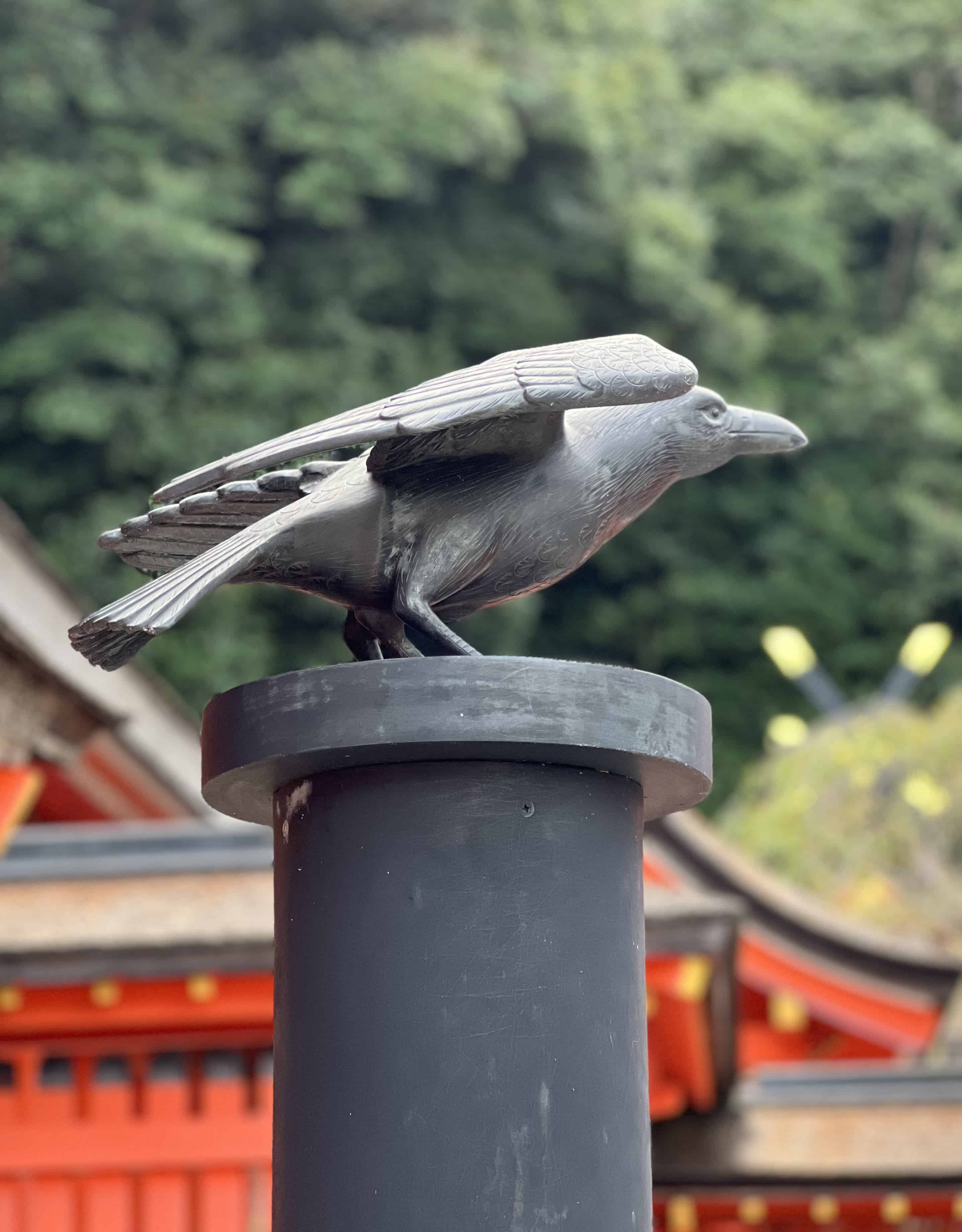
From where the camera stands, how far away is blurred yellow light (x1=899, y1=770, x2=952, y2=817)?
1266 centimetres

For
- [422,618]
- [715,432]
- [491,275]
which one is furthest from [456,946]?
[491,275]

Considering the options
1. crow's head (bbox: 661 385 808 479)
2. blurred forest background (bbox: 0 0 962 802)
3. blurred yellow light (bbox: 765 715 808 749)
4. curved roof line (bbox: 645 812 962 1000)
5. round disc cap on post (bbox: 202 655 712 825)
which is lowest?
round disc cap on post (bbox: 202 655 712 825)

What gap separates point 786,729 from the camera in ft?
51.8

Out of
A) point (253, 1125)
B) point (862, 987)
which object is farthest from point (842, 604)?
point (253, 1125)

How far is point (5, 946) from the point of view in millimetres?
3486

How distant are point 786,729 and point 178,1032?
1252cm

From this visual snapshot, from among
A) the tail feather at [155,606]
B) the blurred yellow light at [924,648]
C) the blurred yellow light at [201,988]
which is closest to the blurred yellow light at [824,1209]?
the blurred yellow light at [201,988]

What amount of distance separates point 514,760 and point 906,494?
51.5 feet

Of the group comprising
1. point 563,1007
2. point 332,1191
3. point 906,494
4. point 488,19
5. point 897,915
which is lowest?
point 332,1191

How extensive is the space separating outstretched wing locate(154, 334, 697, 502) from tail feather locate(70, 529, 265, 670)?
0.37 feet

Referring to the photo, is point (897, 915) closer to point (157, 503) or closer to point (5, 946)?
point (5, 946)

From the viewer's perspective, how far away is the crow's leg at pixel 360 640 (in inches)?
70.9

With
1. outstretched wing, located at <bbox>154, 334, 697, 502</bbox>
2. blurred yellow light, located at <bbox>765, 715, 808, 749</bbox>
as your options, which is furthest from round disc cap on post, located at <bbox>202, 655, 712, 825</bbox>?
blurred yellow light, located at <bbox>765, 715, 808, 749</bbox>

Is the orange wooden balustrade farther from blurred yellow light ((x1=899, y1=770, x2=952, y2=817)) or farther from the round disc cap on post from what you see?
blurred yellow light ((x1=899, y1=770, x2=952, y2=817))
